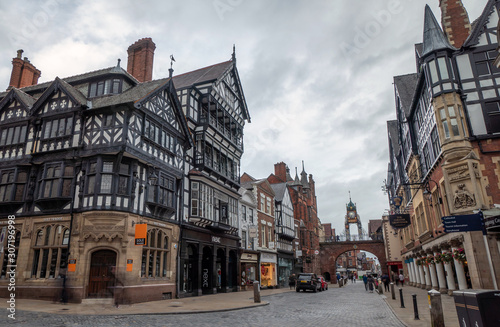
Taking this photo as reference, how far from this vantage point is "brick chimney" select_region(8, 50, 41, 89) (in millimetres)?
26406

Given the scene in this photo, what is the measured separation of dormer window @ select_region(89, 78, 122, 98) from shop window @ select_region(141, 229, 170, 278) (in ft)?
30.4

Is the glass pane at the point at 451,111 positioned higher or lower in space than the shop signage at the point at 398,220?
higher

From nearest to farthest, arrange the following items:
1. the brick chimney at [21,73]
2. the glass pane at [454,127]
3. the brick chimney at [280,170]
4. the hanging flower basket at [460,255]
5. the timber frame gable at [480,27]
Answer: the hanging flower basket at [460,255] → the glass pane at [454,127] → the timber frame gable at [480,27] → the brick chimney at [21,73] → the brick chimney at [280,170]

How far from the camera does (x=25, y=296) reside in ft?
55.5

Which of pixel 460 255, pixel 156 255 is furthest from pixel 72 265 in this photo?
pixel 460 255

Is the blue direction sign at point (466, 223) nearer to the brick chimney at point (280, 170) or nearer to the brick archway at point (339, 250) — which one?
the brick chimney at point (280, 170)

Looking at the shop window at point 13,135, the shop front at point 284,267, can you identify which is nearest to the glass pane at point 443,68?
the shop window at point 13,135

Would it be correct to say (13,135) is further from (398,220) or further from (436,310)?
(398,220)

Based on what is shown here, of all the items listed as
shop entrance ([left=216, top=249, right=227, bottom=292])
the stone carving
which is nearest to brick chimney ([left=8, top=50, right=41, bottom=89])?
shop entrance ([left=216, top=249, right=227, bottom=292])

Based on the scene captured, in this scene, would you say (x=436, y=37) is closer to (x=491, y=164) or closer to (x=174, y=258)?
(x=491, y=164)

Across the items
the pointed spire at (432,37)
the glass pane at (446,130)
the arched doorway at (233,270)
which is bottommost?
the arched doorway at (233,270)

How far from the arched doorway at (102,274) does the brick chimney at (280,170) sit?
37379 millimetres

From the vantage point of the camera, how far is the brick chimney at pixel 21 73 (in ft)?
86.6

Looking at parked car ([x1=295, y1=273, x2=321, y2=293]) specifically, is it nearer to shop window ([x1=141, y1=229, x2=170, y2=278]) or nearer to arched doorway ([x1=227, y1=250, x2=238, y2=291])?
arched doorway ([x1=227, y1=250, x2=238, y2=291])
